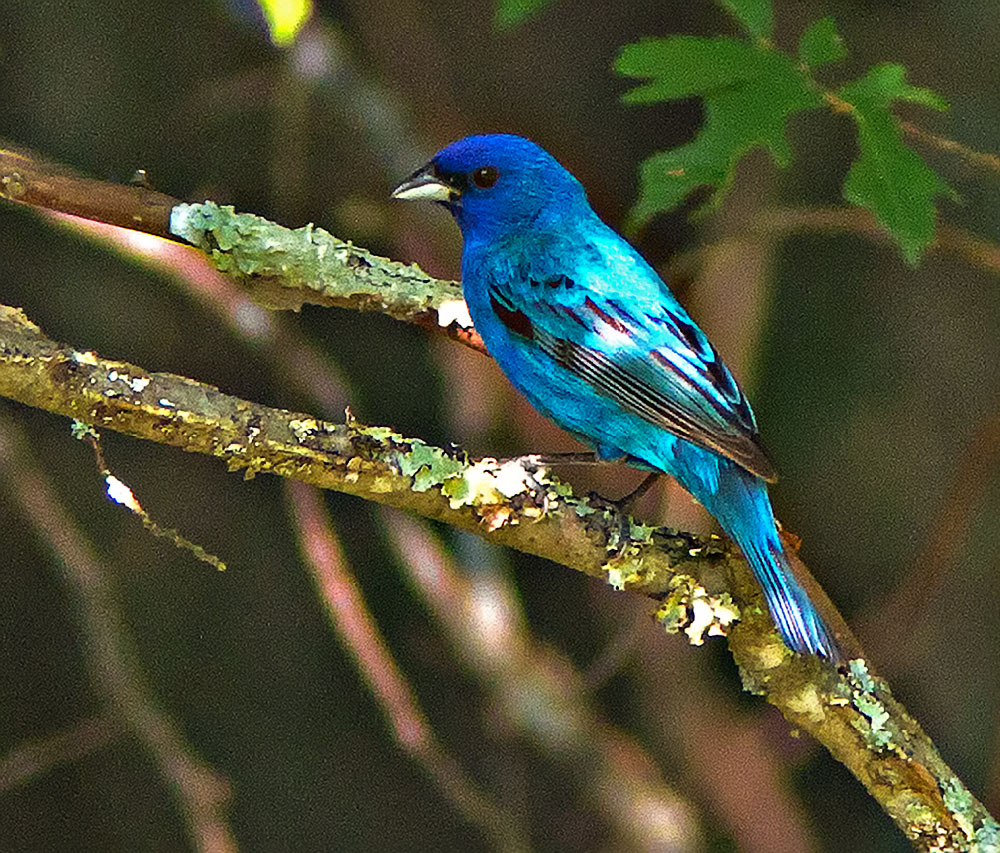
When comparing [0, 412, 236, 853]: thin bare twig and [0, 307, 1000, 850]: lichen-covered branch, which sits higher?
[0, 307, 1000, 850]: lichen-covered branch

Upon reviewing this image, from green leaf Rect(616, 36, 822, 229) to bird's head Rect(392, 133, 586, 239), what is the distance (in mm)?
899

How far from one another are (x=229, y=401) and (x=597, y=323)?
4.41ft

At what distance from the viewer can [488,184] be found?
381cm

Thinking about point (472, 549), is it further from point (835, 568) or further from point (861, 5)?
point (861, 5)

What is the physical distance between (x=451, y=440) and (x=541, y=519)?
77.4 inches

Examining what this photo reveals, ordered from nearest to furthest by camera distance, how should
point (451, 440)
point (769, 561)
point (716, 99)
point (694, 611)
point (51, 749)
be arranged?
point (694, 611) < point (769, 561) < point (716, 99) < point (51, 749) < point (451, 440)

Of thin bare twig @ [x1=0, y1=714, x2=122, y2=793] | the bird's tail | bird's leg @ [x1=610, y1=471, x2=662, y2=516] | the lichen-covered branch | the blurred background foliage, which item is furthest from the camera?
the blurred background foliage

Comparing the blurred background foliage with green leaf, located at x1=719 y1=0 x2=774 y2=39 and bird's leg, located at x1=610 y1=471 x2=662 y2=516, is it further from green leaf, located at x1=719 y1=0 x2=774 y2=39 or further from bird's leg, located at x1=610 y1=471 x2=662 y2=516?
green leaf, located at x1=719 y1=0 x2=774 y2=39

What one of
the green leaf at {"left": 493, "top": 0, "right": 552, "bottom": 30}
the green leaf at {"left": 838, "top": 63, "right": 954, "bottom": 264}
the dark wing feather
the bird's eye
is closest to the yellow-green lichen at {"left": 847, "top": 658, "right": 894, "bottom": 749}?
the dark wing feather

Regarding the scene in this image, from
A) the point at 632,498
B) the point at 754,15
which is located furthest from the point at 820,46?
the point at 632,498

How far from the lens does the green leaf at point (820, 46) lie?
2.89 meters

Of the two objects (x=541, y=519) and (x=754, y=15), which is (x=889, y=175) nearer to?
(x=754, y=15)

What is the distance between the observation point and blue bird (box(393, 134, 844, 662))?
9.95 ft

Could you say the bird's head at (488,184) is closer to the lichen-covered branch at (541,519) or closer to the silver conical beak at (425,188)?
the silver conical beak at (425,188)
